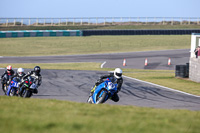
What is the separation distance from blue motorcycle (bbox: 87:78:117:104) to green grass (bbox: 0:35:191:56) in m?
36.4

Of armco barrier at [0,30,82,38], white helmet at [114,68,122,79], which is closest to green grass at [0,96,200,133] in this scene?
white helmet at [114,68,122,79]

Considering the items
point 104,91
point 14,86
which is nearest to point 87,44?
point 14,86

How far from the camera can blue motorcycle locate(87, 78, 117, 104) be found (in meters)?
11.8

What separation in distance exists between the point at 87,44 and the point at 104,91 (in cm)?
4536

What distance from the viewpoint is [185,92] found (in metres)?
19.2

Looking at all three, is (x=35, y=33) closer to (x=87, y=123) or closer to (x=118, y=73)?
(x=118, y=73)

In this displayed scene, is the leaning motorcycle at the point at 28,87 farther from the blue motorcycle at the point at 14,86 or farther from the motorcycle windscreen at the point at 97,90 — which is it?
the motorcycle windscreen at the point at 97,90

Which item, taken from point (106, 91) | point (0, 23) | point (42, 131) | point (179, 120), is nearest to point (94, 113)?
point (179, 120)

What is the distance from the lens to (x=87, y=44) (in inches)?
2243

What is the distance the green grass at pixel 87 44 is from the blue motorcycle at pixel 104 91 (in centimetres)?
3640

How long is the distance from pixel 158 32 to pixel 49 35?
18.9 metres

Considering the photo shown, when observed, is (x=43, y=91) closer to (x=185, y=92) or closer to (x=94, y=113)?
(x=185, y=92)

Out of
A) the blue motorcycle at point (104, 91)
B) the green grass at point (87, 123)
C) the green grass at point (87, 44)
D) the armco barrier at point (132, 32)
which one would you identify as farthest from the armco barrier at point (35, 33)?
the green grass at point (87, 123)

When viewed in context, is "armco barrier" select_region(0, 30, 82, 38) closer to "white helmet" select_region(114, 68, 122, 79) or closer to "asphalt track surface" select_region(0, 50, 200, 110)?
"asphalt track surface" select_region(0, 50, 200, 110)
